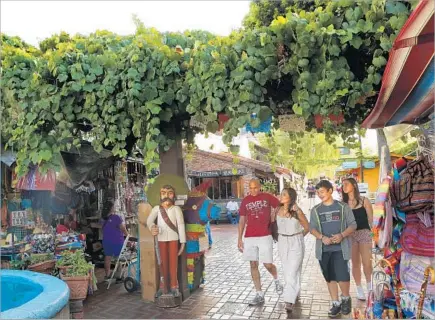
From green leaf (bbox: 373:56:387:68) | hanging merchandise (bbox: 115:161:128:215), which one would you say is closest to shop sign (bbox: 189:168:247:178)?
hanging merchandise (bbox: 115:161:128:215)

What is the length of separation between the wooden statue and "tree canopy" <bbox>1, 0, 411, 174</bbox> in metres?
0.88

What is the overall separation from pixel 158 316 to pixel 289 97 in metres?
3.60

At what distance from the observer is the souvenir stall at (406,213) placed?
10.3 ft

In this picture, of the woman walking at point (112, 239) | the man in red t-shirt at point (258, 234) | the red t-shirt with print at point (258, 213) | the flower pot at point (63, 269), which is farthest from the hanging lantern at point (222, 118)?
the woman walking at point (112, 239)

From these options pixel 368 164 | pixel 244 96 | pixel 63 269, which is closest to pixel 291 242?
pixel 244 96

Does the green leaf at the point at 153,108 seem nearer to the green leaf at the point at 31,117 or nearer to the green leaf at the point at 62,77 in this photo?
the green leaf at the point at 62,77

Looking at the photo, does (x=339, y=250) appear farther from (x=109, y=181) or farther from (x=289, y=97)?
(x=109, y=181)

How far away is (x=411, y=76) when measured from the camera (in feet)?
9.39

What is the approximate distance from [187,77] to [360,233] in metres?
3.36

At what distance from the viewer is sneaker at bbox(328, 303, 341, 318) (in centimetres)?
497

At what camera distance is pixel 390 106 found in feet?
12.4

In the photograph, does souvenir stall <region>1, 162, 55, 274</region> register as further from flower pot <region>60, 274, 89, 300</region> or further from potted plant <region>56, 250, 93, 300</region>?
flower pot <region>60, 274, 89, 300</region>

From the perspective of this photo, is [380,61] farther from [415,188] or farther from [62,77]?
[62,77]

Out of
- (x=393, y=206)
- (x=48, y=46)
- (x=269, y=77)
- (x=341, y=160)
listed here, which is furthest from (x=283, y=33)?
(x=341, y=160)
